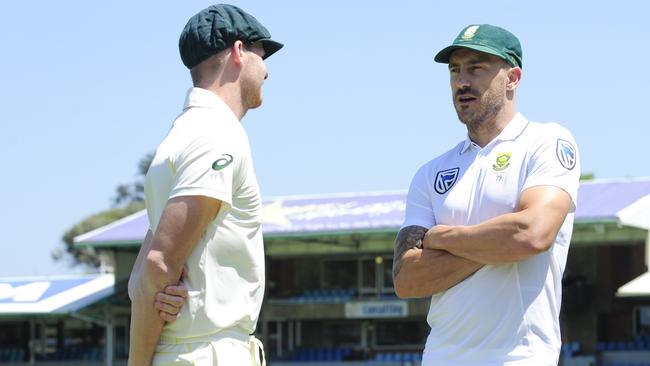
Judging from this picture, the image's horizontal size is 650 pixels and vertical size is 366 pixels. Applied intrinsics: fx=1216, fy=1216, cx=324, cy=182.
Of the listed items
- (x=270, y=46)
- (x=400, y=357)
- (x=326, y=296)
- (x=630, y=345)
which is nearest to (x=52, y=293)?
(x=326, y=296)

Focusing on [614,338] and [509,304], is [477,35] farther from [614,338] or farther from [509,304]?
[614,338]

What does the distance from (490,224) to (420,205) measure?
1.69ft

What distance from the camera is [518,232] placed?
4.30 metres

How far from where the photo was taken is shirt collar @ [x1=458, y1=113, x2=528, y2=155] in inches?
184

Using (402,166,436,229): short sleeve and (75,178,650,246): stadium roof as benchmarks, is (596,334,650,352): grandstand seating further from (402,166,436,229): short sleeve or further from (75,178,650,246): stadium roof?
(402,166,436,229): short sleeve

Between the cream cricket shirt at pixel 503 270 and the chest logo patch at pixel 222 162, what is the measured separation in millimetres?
1306

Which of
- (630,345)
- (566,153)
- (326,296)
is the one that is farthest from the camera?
(326,296)

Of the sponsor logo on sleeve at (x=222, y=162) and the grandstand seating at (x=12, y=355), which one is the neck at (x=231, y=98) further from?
the grandstand seating at (x=12, y=355)

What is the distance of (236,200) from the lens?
3.54 m

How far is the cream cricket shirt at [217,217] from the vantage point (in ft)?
11.4

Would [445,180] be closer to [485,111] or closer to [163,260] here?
[485,111]

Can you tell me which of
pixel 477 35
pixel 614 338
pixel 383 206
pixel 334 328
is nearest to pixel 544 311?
pixel 477 35

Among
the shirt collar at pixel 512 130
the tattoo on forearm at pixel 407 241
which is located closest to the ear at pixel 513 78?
the shirt collar at pixel 512 130

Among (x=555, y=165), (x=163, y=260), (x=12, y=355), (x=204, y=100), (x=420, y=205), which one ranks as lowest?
(x=12, y=355)
